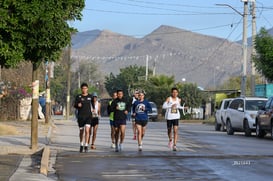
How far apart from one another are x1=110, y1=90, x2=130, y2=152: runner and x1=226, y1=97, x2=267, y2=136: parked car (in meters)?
10.9

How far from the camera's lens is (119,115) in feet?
62.3

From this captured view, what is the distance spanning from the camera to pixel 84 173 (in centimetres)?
1373

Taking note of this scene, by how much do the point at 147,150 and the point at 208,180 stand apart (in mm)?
6951

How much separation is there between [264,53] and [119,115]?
61.7ft

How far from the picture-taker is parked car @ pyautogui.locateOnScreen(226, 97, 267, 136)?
29228mm

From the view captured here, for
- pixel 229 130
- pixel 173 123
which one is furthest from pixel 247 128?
pixel 173 123

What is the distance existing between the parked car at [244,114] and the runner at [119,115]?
10936 mm

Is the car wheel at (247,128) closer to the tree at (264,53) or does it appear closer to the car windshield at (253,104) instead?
the car windshield at (253,104)

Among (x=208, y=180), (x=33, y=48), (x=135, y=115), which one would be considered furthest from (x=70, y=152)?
(x=208, y=180)

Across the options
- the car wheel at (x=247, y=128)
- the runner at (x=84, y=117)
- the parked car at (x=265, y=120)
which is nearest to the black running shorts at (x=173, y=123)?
the runner at (x=84, y=117)

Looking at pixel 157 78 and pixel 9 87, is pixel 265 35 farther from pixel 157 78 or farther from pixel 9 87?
pixel 157 78

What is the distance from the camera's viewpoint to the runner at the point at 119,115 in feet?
62.2

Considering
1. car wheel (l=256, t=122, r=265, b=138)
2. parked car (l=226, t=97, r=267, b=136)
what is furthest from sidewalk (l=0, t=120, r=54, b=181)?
parked car (l=226, t=97, r=267, b=136)

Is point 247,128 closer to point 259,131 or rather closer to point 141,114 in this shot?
point 259,131
